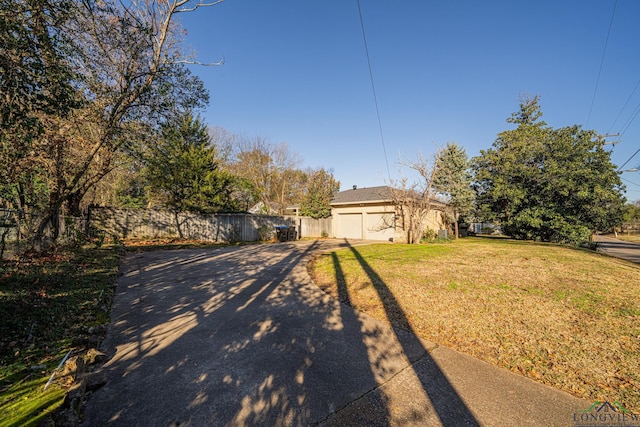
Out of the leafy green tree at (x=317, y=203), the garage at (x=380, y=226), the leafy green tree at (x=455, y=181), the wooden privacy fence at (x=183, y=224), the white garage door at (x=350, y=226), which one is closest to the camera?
the wooden privacy fence at (x=183, y=224)

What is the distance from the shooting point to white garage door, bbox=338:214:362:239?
18.2m

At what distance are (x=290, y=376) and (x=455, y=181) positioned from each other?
842 inches

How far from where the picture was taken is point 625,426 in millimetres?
2033

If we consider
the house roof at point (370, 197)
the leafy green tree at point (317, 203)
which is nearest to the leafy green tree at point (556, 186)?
the house roof at point (370, 197)

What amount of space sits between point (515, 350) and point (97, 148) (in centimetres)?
1069

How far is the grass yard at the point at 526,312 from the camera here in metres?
2.70

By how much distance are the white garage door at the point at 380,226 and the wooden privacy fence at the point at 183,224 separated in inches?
244

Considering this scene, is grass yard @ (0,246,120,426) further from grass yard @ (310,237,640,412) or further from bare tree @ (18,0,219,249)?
grass yard @ (310,237,640,412)

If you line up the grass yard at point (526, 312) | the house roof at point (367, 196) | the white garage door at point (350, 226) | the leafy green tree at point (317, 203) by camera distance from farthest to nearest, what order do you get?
the leafy green tree at point (317, 203), the white garage door at point (350, 226), the house roof at point (367, 196), the grass yard at point (526, 312)

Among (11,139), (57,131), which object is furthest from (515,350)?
(57,131)

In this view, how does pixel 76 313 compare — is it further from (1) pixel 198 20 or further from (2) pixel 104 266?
(1) pixel 198 20

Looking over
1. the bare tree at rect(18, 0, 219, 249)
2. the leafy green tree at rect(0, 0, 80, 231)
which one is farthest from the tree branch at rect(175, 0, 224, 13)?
the leafy green tree at rect(0, 0, 80, 231)

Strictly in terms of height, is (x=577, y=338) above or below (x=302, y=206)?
below

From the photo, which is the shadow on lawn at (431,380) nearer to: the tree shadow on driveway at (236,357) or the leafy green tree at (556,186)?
the tree shadow on driveway at (236,357)
